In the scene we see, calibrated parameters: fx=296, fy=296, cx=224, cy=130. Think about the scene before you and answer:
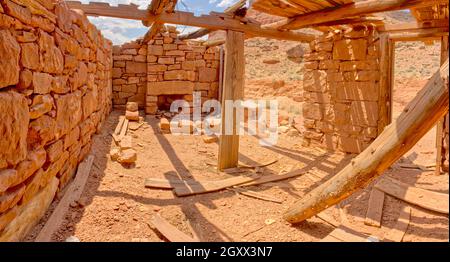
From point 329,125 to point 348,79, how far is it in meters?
1.02

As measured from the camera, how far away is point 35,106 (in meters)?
2.54

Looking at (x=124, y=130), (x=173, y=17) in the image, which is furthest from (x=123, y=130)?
(x=173, y=17)

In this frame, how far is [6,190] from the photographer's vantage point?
215 cm

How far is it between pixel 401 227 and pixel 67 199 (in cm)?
367

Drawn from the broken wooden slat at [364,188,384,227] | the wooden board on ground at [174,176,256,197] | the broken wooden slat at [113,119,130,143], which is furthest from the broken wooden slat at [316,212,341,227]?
the broken wooden slat at [113,119,130,143]

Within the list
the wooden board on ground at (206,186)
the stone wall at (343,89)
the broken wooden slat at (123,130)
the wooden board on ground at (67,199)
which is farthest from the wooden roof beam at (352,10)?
the wooden board on ground at (67,199)

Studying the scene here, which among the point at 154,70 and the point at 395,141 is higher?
the point at 154,70

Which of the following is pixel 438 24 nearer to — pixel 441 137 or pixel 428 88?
pixel 441 137

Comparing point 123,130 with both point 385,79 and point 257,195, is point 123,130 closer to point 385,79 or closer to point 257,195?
point 257,195

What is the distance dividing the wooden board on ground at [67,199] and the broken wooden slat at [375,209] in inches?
129

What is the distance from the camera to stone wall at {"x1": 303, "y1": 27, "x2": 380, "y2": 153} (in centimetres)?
555

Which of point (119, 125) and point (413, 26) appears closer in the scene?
point (413, 26)

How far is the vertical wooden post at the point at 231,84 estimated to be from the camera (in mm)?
5273
